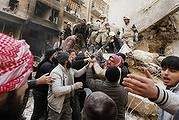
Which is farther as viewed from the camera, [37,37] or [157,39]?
[37,37]

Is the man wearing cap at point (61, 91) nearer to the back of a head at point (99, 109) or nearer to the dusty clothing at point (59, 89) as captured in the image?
the dusty clothing at point (59, 89)

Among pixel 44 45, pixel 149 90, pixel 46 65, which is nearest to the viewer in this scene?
pixel 149 90

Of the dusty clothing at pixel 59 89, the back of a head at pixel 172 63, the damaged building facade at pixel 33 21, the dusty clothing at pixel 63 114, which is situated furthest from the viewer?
the damaged building facade at pixel 33 21

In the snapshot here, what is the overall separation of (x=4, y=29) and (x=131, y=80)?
79.4ft

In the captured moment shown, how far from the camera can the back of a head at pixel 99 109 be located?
189 cm

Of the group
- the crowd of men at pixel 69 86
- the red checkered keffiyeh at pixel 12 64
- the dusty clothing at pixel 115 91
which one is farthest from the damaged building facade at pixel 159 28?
the red checkered keffiyeh at pixel 12 64

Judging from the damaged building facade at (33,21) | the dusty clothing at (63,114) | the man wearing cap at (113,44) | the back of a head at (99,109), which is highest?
the damaged building facade at (33,21)

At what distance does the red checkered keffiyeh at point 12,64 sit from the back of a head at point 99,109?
73cm

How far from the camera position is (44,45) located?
2848cm

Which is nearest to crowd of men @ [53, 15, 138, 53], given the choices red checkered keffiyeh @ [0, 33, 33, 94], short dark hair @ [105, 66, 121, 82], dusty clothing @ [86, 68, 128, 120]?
dusty clothing @ [86, 68, 128, 120]

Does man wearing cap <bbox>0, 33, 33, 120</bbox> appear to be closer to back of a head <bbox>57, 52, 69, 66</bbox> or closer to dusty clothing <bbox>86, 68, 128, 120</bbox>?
dusty clothing <bbox>86, 68, 128, 120</bbox>

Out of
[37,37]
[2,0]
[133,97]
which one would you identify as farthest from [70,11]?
[133,97]

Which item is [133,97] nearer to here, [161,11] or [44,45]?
[161,11]

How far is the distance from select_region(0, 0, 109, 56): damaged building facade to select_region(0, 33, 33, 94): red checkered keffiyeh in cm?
2284
